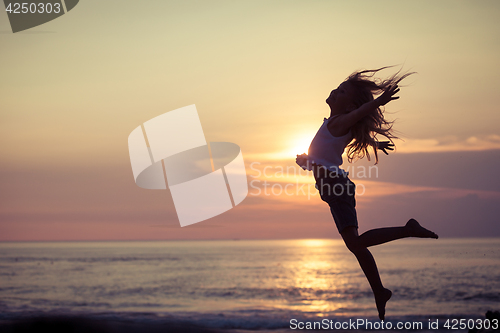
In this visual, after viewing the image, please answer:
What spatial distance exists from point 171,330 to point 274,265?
2385 centimetres

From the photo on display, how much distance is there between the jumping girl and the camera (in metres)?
3.31

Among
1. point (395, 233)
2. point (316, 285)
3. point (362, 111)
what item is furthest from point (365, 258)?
point (316, 285)

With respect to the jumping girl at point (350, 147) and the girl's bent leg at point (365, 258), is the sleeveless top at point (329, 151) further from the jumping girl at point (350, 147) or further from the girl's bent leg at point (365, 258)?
the girl's bent leg at point (365, 258)

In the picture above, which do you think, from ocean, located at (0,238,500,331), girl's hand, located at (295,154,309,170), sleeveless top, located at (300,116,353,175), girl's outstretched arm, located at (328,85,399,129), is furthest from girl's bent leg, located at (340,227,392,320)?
ocean, located at (0,238,500,331)

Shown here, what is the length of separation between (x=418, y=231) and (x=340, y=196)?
2.03ft

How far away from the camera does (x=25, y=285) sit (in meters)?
25.5

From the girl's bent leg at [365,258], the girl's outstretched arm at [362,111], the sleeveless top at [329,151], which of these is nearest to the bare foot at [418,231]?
the girl's bent leg at [365,258]

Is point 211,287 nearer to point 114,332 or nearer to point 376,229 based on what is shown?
point 114,332

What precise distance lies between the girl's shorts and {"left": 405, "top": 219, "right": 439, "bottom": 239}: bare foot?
15.6 inches

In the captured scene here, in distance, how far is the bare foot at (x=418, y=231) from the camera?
10.5 ft

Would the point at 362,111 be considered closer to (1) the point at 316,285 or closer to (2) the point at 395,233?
(2) the point at 395,233

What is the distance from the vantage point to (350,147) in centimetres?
369

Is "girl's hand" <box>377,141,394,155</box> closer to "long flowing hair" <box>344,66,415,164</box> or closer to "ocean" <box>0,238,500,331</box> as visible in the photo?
"long flowing hair" <box>344,66,415,164</box>

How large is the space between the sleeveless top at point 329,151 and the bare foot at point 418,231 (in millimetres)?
625
